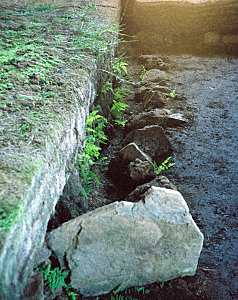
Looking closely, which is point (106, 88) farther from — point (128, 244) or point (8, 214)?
point (8, 214)

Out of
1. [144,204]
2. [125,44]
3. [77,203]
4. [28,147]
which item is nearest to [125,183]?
[77,203]

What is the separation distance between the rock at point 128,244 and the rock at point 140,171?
1.00 meters

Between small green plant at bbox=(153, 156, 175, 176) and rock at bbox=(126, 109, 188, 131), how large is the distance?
0.61 meters

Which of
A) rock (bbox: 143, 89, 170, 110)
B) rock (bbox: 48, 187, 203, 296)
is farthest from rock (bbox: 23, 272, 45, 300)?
rock (bbox: 143, 89, 170, 110)

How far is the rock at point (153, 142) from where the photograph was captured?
4.41 m

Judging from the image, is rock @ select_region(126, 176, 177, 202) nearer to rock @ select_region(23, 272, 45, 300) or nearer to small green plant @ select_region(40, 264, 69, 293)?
small green plant @ select_region(40, 264, 69, 293)

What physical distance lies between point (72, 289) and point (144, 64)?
13.6 ft

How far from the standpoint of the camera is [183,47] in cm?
688

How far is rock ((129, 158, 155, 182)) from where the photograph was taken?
3906 mm

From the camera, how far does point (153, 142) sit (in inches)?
176

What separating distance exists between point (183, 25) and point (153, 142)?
9.35 ft

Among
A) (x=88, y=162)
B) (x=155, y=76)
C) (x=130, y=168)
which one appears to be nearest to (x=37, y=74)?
(x=88, y=162)

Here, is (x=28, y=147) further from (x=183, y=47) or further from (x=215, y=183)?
(x=183, y=47)

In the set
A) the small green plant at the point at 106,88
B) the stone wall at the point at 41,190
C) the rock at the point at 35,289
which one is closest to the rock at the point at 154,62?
the small green plant at the point at 106,88
